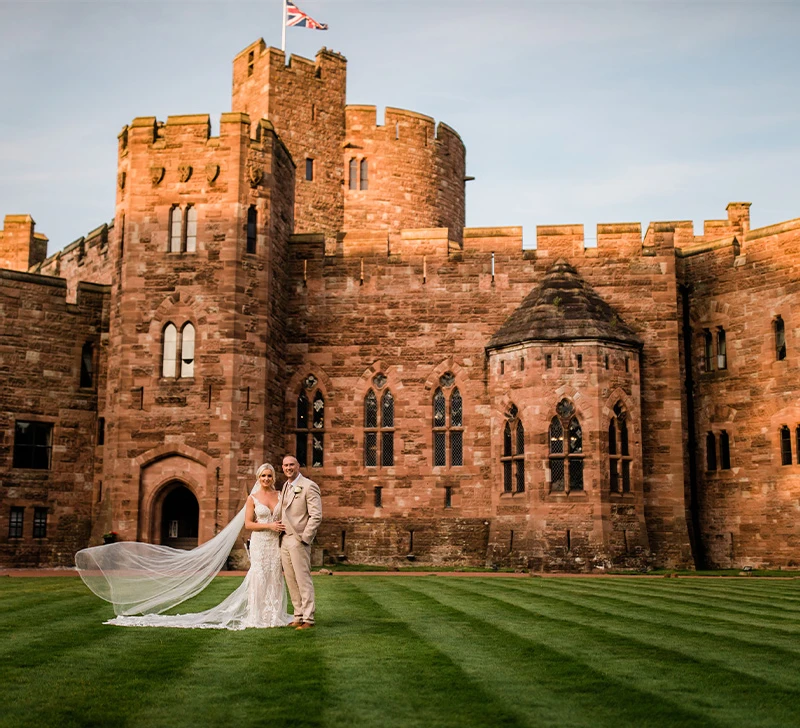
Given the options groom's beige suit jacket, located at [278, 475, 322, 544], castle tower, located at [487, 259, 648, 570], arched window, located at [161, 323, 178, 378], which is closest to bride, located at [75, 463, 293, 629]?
groom's beige suit jacket, located at [278, 475, 322, 544]

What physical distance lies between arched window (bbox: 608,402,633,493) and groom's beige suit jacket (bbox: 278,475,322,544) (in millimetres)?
16640

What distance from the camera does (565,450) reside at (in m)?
27.0

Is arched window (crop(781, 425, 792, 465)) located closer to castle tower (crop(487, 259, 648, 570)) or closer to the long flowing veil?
castle tower (crop(487, 259, 648, 570))

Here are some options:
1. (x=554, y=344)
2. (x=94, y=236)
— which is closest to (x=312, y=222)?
(x=94, y=236)

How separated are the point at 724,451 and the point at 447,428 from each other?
8207 millimetres

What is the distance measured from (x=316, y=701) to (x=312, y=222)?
30018 mm

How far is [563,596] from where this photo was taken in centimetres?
1597

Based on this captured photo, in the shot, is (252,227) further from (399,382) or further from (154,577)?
(154,577)

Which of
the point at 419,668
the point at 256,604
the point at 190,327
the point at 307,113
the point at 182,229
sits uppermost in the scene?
the point at 307,113

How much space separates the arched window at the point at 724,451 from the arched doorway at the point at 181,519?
15273mm

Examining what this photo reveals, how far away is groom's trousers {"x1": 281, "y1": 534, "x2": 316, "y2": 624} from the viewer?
1135cm

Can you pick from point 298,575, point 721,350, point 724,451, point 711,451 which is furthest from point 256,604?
point 721,350

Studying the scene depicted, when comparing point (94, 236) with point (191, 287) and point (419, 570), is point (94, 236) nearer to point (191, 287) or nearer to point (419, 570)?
point (191, 287)

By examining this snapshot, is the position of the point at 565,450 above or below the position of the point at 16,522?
above
